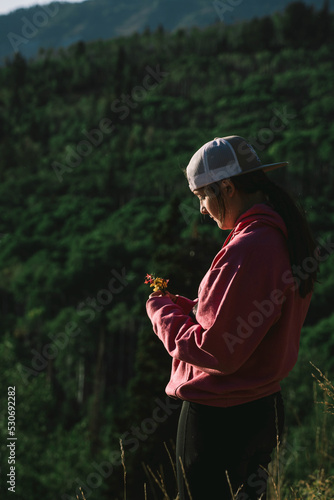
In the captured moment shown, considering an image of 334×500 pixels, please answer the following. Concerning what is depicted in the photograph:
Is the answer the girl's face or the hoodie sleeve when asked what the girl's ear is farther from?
the hoodie sleeve

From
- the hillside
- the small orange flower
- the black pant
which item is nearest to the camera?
the black pant

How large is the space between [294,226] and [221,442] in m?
0.57

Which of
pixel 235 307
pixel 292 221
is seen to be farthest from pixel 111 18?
pixel 235 307

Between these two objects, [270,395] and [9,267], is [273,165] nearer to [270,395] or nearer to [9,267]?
[270,395]

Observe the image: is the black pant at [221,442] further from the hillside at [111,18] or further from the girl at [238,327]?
the hillside at [111,18]

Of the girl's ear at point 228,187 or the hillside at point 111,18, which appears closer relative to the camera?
the girl's ear at point 228,187

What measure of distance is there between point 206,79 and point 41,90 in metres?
30.0

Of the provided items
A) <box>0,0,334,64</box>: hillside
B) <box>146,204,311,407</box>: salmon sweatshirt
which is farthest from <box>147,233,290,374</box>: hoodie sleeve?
<box>0,0,334,64</box>: hillside

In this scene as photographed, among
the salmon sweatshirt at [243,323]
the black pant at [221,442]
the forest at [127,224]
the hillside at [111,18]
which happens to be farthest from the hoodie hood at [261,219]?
the hillside at [111,18]

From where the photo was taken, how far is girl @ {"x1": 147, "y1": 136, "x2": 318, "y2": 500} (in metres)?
1.23

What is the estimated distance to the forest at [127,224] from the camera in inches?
449

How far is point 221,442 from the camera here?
131 cm

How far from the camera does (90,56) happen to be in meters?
106

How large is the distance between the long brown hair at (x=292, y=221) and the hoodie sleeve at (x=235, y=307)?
0.05 m
